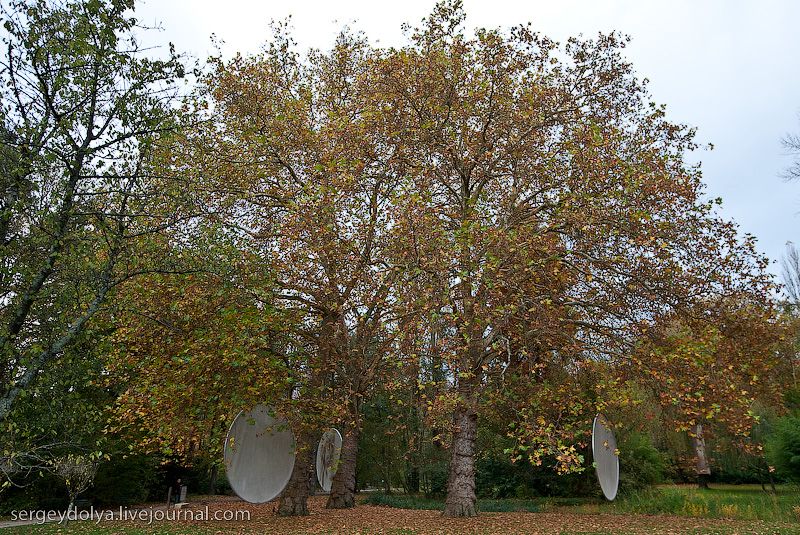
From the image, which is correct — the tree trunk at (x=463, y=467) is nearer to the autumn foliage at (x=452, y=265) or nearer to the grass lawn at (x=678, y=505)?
the autumn foliage at (x=452, y=265)

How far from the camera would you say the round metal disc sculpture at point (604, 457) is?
434 inches

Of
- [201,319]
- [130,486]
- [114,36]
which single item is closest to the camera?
[114,36]

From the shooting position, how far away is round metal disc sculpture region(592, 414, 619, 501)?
36.2 feet

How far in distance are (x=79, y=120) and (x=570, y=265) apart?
9.78 metres

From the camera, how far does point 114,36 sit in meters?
7.02

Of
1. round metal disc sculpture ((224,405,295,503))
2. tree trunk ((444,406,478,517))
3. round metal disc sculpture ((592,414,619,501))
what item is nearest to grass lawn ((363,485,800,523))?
round metal disc sculpture ((592,414,619,501))

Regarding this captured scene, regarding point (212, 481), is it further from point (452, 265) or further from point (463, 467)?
point (452, 265)

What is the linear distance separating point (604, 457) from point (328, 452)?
25.2 feet

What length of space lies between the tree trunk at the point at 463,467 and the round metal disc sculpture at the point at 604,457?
3227 millimetres

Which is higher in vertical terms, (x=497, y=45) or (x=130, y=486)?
(x=497, y=45)

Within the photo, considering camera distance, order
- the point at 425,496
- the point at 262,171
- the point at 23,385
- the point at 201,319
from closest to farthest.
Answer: the point at 23,385
the point at 201,319
the point at 262,171
the point at 425,496

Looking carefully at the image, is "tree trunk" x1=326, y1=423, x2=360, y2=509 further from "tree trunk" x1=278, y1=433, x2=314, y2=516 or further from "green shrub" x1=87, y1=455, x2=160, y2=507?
"green shrub" x1=87, y1=455, x2=160, y2=507

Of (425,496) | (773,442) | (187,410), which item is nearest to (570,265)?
(187,410)

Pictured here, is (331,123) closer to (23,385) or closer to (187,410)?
(187,410)
